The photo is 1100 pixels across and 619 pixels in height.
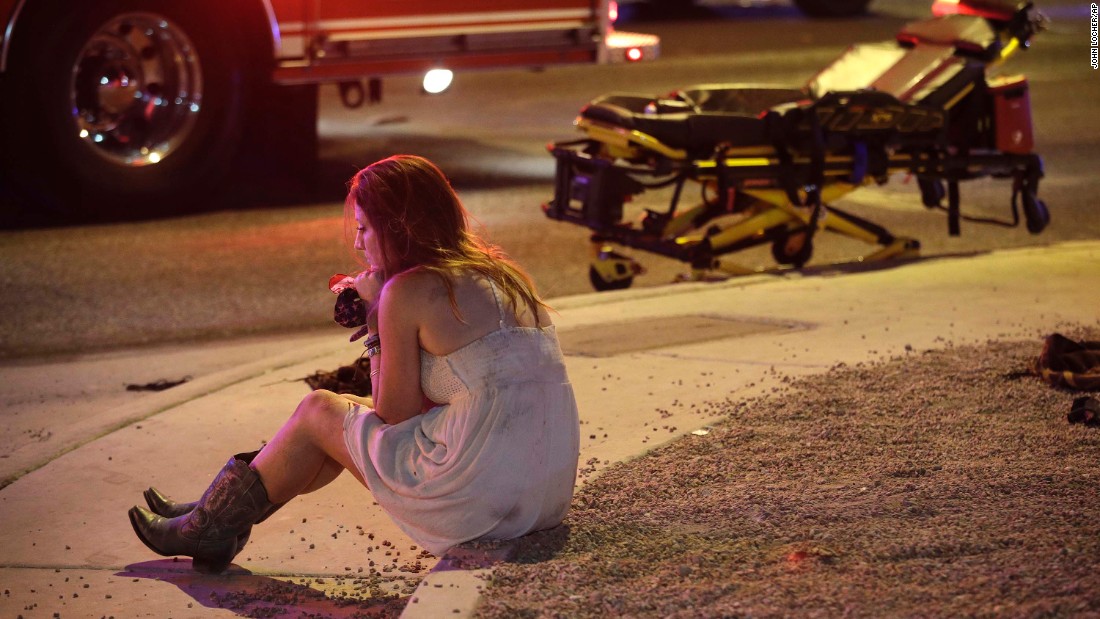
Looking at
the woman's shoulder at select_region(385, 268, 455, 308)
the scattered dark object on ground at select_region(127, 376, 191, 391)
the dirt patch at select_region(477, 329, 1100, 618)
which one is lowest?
the scattered dark object on ground at select_region(127, 376, 191, 391)

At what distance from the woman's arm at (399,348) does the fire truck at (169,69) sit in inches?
262

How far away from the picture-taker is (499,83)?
16609 millimetres

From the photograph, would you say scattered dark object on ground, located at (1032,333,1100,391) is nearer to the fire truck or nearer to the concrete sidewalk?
the concrete sidewalk

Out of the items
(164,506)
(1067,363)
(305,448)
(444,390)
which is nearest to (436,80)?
(1067,363)

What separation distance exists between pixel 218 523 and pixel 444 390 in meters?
0.75

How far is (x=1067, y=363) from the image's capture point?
5.39m

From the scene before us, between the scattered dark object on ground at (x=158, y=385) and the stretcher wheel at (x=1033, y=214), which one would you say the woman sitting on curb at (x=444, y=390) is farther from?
the stretcher wheel at (x=1033, y=214)

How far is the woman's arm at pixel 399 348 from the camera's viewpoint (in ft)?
13.0

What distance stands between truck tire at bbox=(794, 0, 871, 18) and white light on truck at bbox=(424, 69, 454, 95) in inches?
530

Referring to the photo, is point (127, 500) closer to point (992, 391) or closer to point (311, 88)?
point (992, 391)

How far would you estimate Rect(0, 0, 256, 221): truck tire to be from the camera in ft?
32.8

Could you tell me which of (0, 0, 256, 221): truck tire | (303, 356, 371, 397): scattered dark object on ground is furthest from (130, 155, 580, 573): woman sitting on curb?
(0, 0, 256, 221): truck tire

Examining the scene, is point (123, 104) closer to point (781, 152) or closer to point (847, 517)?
point (781, 152)

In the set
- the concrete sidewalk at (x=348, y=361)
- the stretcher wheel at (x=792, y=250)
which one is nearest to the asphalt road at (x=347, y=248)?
the stretcher wheel at (x=792, y=250)
